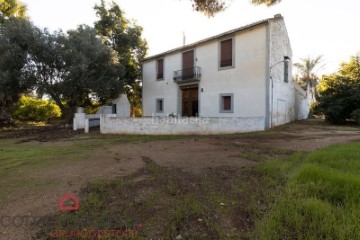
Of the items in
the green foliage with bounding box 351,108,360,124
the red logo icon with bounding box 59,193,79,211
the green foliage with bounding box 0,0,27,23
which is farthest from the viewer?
the green foliage with bounding box 0,0,27,23

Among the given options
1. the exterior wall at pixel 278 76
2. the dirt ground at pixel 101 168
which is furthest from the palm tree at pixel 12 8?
the exterior wall at pixel 278 76

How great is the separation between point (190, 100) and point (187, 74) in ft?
7.36

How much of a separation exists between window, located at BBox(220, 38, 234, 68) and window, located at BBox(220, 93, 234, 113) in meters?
2.16

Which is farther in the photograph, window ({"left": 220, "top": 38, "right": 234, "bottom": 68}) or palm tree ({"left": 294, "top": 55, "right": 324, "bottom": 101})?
palm tree ({"left": 294, "top": 55, "right": 324, "bottom": 101})

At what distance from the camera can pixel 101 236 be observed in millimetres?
2324

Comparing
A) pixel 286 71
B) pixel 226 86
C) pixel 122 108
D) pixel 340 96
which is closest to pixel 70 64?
pixel 122 108

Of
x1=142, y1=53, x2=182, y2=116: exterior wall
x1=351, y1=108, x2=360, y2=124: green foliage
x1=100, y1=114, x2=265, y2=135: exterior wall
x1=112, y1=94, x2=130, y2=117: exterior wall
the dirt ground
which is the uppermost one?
x1=142, y1=53, x2=182, y2=116: exterior wall

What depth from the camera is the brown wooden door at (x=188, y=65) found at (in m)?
17.1

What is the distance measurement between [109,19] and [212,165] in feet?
68.4

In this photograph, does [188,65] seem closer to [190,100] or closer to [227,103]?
[190,100]

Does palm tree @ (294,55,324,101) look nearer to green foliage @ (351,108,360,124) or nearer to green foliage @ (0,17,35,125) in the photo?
green foliage @ (351,108,360,124)

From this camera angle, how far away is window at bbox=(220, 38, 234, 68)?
1492 cm

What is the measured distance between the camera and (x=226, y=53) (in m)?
15.2

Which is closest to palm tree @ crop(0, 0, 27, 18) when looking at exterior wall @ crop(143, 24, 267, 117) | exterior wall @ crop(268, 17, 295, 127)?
exterior wall @ crop(143, 24, 267, 117)
